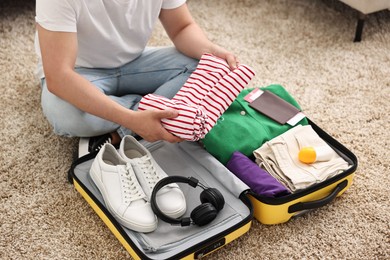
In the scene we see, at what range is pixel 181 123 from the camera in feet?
4.17

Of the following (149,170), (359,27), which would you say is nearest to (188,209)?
(149,170)

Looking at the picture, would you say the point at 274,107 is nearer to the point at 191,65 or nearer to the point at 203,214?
the point at 191,65

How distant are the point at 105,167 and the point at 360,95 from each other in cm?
91

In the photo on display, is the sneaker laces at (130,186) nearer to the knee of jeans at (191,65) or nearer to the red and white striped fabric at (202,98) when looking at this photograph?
the red and white striped fabric at (202,98)

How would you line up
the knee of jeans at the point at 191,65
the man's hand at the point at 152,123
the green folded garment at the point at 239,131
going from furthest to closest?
1. the knee of jeans at the point at 191,65
2. the green folded garment at the point at 239,131
3. the man's hand at the point at 152,123

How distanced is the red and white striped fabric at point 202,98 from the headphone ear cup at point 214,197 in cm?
14

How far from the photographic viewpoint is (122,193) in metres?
1.23

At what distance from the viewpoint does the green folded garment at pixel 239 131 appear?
1.37 metres

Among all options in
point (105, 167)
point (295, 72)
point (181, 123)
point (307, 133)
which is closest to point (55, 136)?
point (105, 167)

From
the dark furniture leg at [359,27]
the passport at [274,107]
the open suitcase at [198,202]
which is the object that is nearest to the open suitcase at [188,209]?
the open suitcase at [198,202]

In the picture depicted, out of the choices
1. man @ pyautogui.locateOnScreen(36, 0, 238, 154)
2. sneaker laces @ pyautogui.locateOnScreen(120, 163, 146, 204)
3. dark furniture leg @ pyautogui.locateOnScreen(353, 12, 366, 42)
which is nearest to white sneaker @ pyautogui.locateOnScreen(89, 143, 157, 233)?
sneaker laces @ pyautogui.locateOnScreen(120, 163, 146, 204)

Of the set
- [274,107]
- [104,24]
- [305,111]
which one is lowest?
[305,111]

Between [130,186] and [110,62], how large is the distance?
1.30 ft

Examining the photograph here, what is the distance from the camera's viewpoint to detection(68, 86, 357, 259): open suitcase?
117cm
